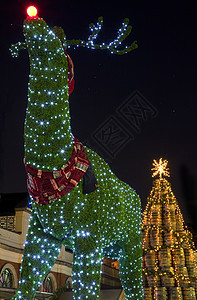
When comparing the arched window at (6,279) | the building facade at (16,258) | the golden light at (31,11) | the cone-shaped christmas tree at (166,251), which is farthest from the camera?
the building facade at (16,258)

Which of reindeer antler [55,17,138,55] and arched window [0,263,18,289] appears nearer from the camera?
reindeer antler [55,17,138,55]

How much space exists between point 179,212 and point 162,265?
7.14ft

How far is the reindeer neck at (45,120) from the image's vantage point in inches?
177

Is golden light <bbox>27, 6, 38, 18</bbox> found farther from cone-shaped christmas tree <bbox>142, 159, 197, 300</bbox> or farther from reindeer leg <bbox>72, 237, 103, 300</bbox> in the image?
cone-shaped christmas tree <bbox>142, 159, 197, 300</bbox>

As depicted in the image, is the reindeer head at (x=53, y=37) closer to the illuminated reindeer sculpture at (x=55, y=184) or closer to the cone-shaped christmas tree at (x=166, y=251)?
the illuminated reindeer sculpture at (x=55, y=184)

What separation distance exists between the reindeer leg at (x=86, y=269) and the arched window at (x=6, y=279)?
11.9 meters

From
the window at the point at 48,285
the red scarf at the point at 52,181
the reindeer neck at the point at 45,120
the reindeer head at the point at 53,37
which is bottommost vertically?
the window at the point at 48,285

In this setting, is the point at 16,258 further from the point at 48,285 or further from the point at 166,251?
the point at 166,251

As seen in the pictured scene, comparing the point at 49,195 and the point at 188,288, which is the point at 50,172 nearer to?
the point at 49,195

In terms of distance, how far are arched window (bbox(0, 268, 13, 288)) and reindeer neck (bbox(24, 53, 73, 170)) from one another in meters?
12.2

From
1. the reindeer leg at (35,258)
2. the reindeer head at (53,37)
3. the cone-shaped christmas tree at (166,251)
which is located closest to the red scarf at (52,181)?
the reindeer leg at (35,258)

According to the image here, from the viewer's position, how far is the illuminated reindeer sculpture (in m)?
4.49

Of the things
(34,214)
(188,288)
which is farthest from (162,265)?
(34,214)

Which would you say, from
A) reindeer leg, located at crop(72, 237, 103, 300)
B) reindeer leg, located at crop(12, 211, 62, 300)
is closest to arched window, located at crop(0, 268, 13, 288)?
reindeer leg, located at crop(12, 211, 62, 300)
